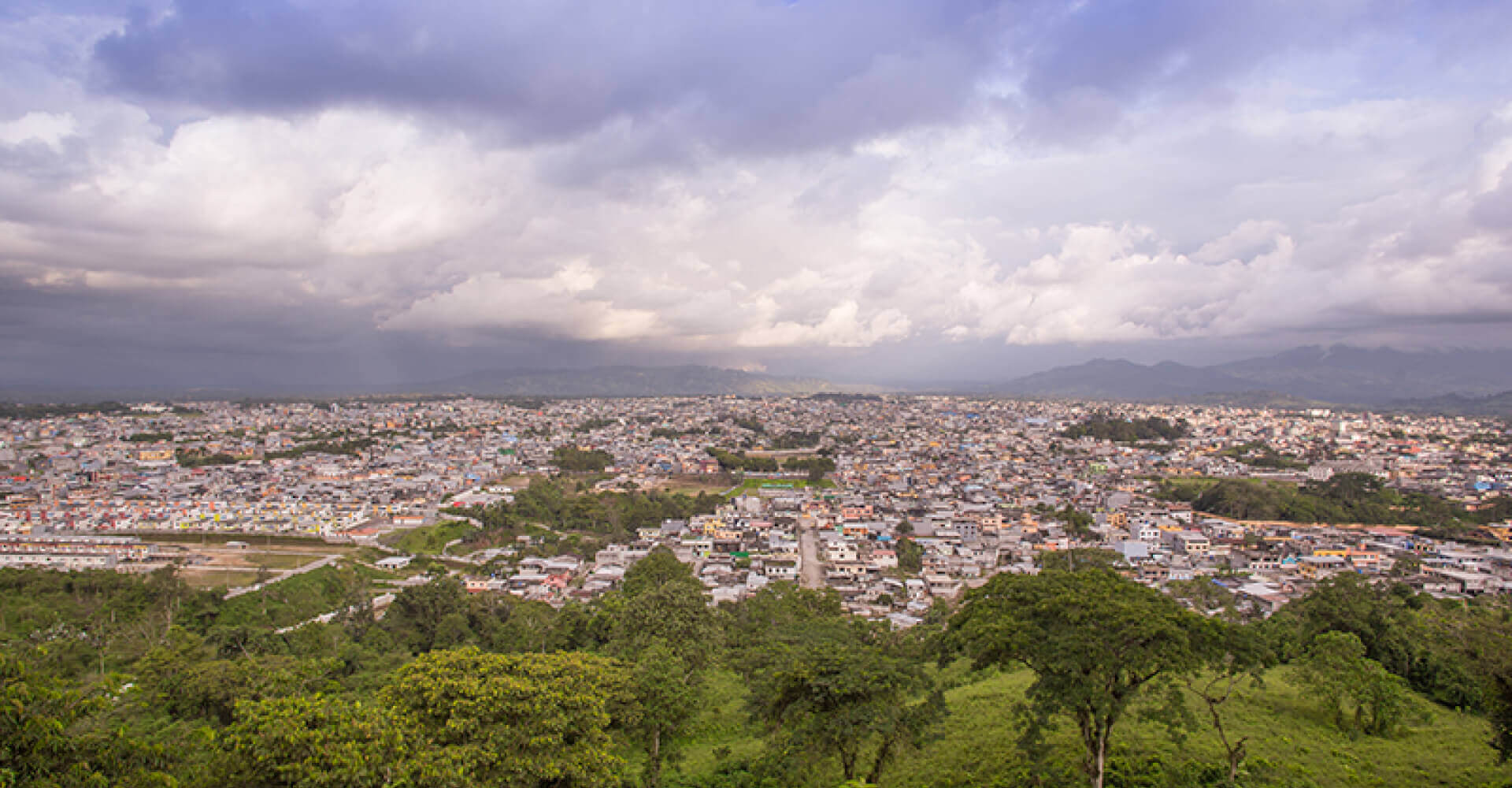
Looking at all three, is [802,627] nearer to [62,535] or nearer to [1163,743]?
[1163,743]

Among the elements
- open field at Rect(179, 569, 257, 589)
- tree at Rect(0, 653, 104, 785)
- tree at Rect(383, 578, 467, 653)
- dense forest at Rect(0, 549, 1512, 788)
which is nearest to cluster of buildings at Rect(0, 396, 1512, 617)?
dense forest at Rect(0, 549, 1512, 788)

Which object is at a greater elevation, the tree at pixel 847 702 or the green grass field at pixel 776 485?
the tree at pixel 847 702

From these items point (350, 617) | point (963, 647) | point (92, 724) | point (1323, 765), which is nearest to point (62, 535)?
point (350, 617)

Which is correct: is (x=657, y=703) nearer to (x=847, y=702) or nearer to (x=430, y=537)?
(x=847, y=702)

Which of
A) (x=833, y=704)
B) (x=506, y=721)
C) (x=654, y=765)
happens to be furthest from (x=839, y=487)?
(x=506, y=721)

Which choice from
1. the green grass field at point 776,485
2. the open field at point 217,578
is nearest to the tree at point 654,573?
the open field at point 217,578

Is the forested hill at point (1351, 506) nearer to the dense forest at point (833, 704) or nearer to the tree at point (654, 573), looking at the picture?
the dense forest at point (833, 704)

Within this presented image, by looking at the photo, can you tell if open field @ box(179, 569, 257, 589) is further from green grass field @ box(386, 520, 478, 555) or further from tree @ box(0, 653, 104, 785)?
tree @ box(0, 653, 104, 785)
